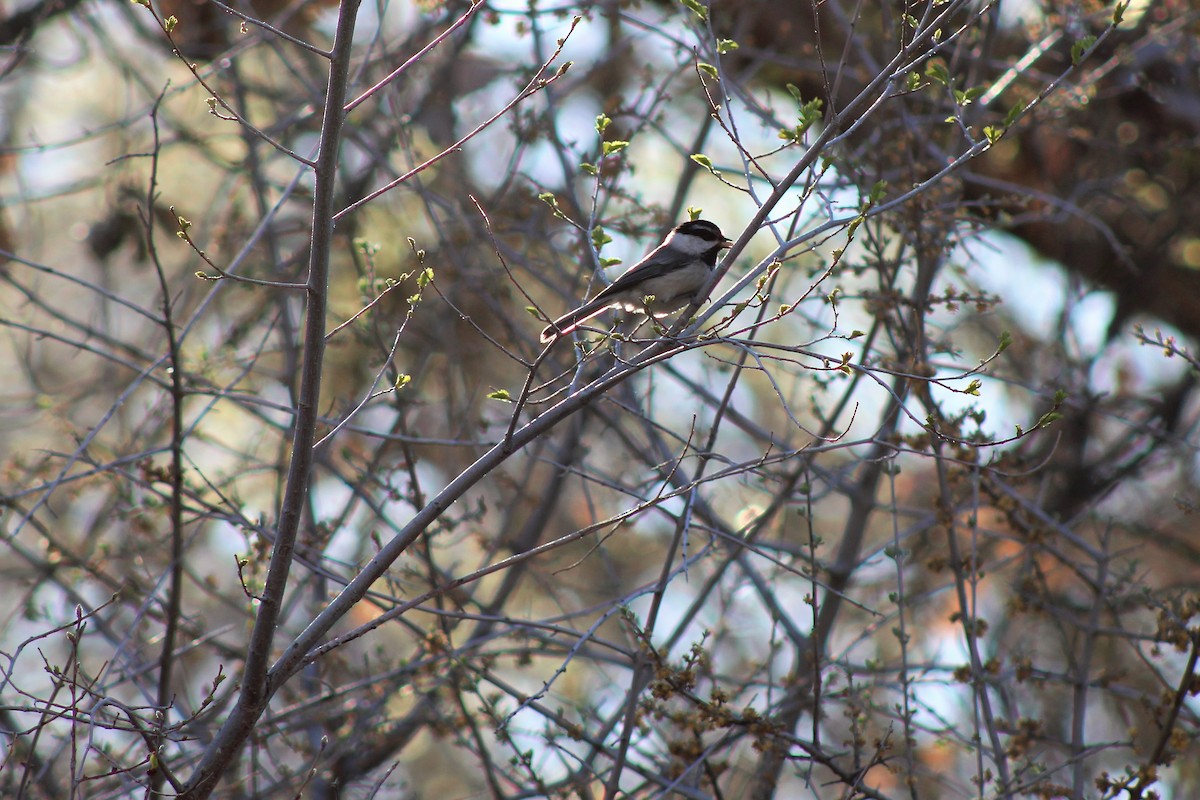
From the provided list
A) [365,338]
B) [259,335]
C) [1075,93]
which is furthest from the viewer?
[259,335]

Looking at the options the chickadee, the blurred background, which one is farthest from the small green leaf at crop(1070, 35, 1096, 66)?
the chickadee

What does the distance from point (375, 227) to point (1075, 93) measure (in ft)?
17.6

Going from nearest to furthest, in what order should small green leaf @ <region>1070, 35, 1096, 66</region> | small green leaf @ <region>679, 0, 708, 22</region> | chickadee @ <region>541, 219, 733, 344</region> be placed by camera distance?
1. small green leaf @ <region>1070, 35, 1096, 66</region>
2. small green leaf @ <region>679, 0, 708, 22</region>
3. chickadee @ <region>541, 219, 733, 344</region>

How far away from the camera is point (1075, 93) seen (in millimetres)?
5098

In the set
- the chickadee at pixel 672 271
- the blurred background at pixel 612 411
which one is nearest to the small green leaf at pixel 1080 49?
the blurred background at pixel 612 411

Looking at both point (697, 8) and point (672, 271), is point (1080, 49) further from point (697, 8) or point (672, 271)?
point (672, 271)

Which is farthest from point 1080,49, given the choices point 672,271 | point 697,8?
point 672,271

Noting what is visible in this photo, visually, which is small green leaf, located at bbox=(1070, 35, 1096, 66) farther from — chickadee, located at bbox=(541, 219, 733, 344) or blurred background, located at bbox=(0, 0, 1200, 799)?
chickadee, located at bbox=(541, 219, 733, 344)

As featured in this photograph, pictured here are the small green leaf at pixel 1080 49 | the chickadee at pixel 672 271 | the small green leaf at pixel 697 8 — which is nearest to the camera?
the small green leaf at pixel 1080 49

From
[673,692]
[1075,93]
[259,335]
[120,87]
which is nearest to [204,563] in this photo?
[259,335]

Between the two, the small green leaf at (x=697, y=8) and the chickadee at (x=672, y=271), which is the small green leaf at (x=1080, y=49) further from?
the chickadee at (x=672, y=271)

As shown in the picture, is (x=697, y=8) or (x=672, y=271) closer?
(x=697, y=8)

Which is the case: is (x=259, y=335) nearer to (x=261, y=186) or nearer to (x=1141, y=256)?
(x=261, y=186)

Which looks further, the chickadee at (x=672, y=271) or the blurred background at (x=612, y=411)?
the chickadee at (x=672, y=271)
